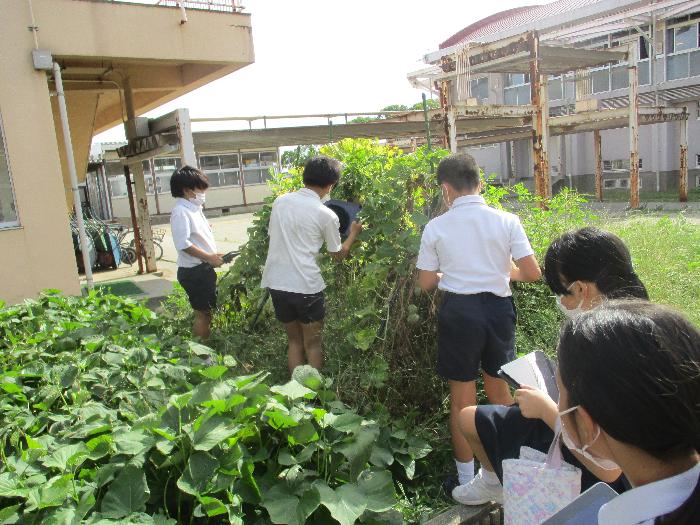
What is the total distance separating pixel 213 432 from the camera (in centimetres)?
192

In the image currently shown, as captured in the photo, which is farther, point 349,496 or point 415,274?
point 415,274

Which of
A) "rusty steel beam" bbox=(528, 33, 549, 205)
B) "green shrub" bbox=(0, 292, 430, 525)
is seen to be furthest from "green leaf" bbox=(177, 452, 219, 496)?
"rusty steel beam" bbox=(528, 33, 549, 205)

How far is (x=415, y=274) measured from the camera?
3449mm

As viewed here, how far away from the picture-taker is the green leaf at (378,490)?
2.01 meters

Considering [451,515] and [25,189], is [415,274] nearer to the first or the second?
[451,515]

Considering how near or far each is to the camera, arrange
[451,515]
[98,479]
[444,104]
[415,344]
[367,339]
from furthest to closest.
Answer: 1. [444,104]
2. [415,344]
3. [367,339]
4. [451,515]
5. [98,479]

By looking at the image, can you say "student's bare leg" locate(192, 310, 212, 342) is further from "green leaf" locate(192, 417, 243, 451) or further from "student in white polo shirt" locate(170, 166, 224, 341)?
"green leaf" locate(192, 417, 243, 451)

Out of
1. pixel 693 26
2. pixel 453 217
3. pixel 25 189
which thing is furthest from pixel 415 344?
pixel 693 26

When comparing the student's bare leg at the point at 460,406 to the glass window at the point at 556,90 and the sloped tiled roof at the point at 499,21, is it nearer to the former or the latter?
the glass window at the point at 556,90

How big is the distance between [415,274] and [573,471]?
1905mm

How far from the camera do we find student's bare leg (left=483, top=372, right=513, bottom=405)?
287 cm

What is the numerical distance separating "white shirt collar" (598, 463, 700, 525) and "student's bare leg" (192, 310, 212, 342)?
12.6 feet

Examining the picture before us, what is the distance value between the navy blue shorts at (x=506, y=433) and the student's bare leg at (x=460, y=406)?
0.50m

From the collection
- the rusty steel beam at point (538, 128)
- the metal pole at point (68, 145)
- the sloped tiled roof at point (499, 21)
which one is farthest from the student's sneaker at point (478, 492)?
the sloped tiled roof at point (499, 21)
